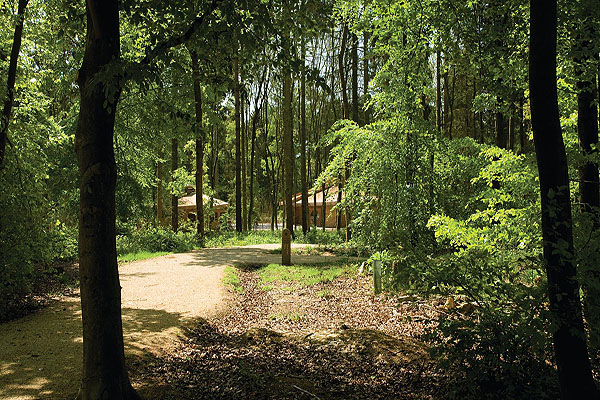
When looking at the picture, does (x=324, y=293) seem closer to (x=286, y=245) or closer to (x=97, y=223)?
(x=286, y=245)

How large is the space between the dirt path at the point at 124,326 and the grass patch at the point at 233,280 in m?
0.22

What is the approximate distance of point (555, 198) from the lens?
10.4ft

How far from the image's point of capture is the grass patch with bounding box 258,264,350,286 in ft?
35.4

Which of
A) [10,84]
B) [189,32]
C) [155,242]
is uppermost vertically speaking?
[10,84]

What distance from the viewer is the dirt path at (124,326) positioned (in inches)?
175

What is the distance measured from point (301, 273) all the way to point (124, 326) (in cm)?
586

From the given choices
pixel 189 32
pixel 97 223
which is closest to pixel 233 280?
pixel 97 223

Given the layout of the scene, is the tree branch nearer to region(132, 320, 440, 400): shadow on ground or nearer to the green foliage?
region(132, 320, 440, 400): shadow on ground

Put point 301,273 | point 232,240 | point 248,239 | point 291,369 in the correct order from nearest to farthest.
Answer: point 291,369 → point 301,273 → point 232,240 → point 248,239

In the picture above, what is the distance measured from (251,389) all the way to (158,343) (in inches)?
87.5

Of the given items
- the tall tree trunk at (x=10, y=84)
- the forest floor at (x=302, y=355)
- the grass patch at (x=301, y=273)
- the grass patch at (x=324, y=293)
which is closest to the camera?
the forest floor at (x=302, y=355)

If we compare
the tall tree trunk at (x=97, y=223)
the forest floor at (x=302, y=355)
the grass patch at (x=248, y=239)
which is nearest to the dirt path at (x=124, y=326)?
the forest floor at (x=302, y=355)

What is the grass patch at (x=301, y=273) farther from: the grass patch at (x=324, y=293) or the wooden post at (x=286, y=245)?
the grass patch at (x=324, y=293)

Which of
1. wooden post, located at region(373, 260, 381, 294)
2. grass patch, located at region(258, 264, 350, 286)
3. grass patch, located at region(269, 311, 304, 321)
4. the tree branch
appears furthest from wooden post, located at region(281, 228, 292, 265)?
the tree branch
